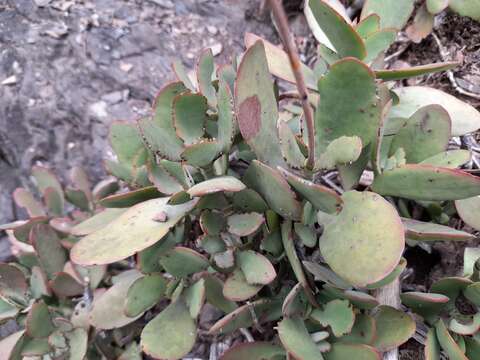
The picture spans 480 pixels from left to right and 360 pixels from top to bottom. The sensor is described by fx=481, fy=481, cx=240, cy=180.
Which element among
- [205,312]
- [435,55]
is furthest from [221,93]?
[435,55]

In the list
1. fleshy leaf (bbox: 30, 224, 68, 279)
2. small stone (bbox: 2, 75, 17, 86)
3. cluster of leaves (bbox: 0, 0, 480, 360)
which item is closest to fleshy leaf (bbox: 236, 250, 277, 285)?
cluster of leaves (bbox: 0, 0, 480, 360)

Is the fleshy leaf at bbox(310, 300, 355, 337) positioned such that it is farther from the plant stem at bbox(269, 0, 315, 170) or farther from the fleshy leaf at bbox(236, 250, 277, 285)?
the plant stem at bbox(269, 0, 315, 170)

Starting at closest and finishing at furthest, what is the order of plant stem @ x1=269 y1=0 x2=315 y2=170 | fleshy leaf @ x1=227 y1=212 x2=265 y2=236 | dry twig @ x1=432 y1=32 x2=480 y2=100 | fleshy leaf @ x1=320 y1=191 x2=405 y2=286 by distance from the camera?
plant stem @ x1=269 y1=0 x2=315 y2=170 → fleshy leaf @ x1=320 y1=191 x2=405 y2=286 → fleshy leaf @ x1=227 y1=212 x2=265 y2=236 → dry twig @ x1=432 y1=32 x2=480 y2=100

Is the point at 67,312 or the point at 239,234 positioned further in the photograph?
the point at 67,312

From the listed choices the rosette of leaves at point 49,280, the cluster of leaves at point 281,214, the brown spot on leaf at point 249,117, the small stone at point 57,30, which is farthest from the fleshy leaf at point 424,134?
the small stone at point 57,30

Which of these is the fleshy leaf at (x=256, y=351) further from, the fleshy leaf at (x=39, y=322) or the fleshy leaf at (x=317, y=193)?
the fleshy leaf at (x=39, y=322)

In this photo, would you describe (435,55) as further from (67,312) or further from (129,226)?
(67,312)

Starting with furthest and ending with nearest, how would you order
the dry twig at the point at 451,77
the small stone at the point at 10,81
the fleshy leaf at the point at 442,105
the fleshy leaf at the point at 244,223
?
the small stone at the point at 10,81 → the dry twig at the point at 451,77 → the fleshy leaf at the point at 442,105 → the fleshy leaf at the point at 244,223

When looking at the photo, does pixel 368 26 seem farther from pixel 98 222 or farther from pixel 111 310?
pixel 111 310
